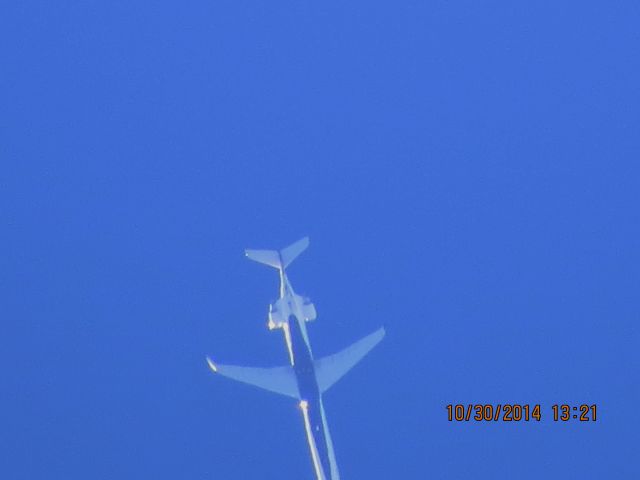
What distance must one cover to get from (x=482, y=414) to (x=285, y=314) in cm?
1618

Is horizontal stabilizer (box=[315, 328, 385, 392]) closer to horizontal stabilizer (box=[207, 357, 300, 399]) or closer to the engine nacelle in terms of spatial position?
horizontal stabilizer (box=[207, 357, 300, 399])

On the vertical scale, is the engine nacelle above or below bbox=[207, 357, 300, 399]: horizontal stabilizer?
above

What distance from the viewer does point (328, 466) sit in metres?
28.5

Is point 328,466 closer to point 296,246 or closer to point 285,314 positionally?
point 285,314

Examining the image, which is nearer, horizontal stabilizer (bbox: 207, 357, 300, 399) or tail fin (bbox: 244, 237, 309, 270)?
horizontal stabilizer (bbox: 207, 357, 300, 399)

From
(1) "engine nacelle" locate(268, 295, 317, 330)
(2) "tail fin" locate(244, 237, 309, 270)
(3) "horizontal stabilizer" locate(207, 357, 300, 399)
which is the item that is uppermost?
(2) "tail fin" locate(244, 237, 309, 270)

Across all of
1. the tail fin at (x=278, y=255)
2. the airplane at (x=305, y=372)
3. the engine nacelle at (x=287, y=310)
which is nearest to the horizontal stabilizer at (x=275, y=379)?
the airplane at (x=305, y=372)

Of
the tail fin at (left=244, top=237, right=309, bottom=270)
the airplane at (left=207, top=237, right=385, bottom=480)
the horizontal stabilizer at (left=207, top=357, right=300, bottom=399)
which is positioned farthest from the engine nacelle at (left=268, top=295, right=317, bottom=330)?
the horizontal stabilizer at (left=207, top=357, right=300, bottom=399)

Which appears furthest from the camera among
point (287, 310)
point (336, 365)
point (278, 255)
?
point (278, 255)

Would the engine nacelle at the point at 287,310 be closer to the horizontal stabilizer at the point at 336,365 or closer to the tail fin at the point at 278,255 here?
the tail fin at the point at 278,255

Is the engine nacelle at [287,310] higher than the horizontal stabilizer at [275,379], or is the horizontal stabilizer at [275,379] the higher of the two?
the engine nacelle at [287,310]

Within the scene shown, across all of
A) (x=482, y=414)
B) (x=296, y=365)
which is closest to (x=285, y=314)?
(x=296, y=365)

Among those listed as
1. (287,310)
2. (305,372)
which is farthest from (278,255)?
(305,372)

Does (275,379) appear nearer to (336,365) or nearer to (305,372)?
(305,372)
